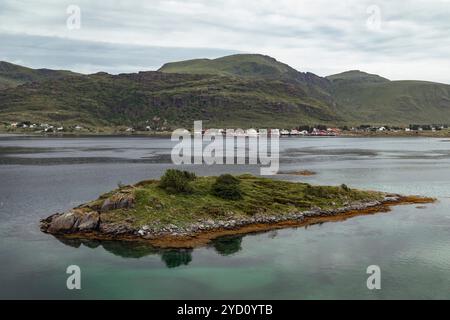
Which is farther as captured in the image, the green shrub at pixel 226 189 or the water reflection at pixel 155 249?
the green shrub at pixel 226 189

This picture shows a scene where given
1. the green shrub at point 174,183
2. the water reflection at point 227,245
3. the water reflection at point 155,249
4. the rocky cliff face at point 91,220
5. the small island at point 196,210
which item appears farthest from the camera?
the green shrub at point 174,183

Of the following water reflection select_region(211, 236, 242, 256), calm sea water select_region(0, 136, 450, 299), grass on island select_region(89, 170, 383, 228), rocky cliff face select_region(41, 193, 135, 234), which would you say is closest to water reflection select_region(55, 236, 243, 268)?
water reflection select_region(211, 236, 242, 256)

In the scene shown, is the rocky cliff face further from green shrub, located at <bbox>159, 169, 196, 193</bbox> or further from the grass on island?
green shrub, located at <bbox>159, 169, 196, 193</bbox>

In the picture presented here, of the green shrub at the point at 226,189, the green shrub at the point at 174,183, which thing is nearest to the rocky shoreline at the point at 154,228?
the green shrub at the point at 226,189

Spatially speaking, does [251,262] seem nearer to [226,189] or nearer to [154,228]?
[154,228]

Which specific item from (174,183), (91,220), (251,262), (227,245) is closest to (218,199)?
(174,183)

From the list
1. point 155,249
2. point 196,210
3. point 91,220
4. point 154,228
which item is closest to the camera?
point 155,249

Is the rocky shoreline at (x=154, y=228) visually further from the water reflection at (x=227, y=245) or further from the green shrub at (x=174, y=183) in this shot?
the green shrub at (x=174, y=183)
